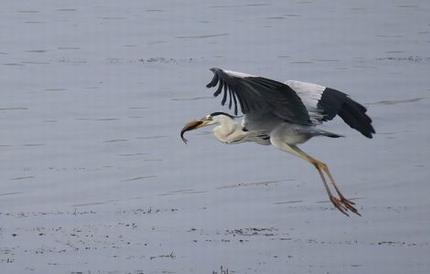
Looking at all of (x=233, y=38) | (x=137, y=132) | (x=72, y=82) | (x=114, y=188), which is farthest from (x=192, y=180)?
(x=233, y=38)

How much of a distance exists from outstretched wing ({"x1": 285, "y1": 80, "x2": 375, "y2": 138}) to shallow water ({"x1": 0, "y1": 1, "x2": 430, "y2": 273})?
97 cm

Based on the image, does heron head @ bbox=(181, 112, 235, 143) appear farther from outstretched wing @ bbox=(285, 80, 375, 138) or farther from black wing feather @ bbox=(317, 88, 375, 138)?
black wing feather @ bbox=(317, 88, 375, 138)

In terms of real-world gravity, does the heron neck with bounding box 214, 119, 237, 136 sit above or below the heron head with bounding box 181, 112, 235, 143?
below

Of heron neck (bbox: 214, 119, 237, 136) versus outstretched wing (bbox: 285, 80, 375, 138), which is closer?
outstretched wing (bbox: 285, 80, 375, 138)

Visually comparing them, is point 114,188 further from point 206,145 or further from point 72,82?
point 72,82

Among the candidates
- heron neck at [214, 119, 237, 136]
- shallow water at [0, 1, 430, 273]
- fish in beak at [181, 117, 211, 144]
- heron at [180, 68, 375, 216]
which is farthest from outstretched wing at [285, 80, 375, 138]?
shallow water at [0, 1, 430, 273]

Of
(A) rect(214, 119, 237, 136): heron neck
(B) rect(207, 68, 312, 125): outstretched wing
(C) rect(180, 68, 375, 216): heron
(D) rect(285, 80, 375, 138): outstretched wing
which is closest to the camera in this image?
(B) rect(207, 68, 312, 125): outstretched wing

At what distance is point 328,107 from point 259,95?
0.78 meters

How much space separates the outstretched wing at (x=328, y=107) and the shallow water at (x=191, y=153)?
970 millimetres

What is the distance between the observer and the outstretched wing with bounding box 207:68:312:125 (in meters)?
8.70

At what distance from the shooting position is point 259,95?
9.04 meters

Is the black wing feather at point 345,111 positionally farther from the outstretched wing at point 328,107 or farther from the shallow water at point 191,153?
the shallow water at point 191,153

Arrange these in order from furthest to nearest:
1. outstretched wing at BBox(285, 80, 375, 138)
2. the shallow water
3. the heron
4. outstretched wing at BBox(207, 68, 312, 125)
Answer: the shallow water → outstretched wing at BBox(285, 80, 375, 138) → the heron → outstretched wing at BBox(207, 68, 312, 125)

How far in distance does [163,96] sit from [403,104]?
2925mm
